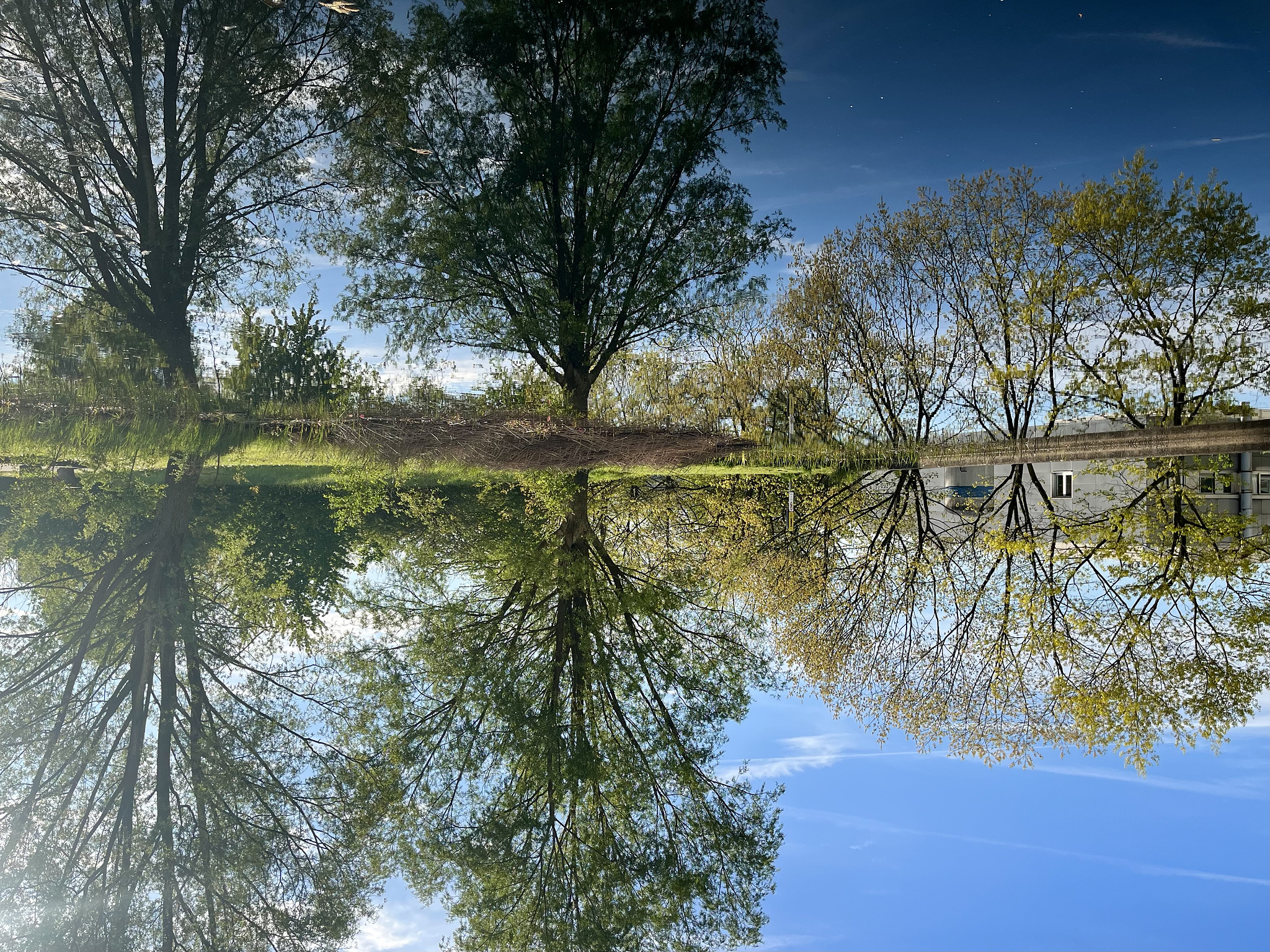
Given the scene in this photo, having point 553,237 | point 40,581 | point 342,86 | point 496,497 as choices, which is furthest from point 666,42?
point 40,581

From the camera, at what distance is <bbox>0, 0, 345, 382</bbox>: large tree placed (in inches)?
→ 541

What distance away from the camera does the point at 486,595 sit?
6.41 m

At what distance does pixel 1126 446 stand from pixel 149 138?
64.4ft

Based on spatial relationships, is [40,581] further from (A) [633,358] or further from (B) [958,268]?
(B) [958,268]

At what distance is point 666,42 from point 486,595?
13426 mm

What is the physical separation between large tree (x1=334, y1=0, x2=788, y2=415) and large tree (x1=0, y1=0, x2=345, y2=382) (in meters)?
1.70

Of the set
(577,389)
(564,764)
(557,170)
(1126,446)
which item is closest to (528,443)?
(577,389)

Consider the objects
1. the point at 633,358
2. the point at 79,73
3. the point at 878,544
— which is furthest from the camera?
the point at 633,358

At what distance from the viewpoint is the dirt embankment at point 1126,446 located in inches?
445

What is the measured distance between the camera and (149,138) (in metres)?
14.3

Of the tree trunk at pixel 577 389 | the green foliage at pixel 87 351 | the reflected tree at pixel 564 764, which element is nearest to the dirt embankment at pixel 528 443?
the tree trunk at pixel 577 389

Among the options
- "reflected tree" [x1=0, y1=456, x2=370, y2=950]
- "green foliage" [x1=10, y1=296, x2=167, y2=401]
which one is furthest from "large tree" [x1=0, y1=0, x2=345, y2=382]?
"reflected tree" [x1=0, y1=456, x2=370, y2=950]

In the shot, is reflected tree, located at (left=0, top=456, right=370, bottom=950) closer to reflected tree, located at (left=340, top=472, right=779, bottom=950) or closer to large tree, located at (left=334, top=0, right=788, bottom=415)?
reflected tree, located at (left=340, top=472, right=779, bottom=950)

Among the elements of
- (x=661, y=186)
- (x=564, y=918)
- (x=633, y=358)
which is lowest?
(x=564, y=918)
